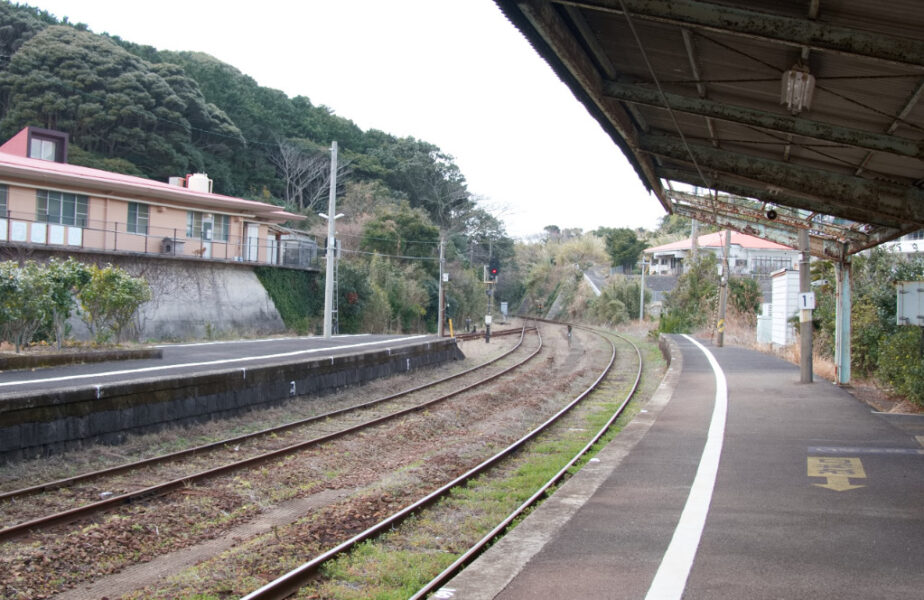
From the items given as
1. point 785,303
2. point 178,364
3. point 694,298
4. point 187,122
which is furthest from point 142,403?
point 694,298

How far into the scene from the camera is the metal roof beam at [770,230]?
16.6 meters

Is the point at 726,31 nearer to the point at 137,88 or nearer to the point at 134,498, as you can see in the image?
the point at 134,498

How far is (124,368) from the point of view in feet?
47.9

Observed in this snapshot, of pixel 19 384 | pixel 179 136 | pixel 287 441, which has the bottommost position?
pixel 287 441

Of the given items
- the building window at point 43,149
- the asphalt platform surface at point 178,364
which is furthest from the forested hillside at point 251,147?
the asphalt platform surface at point 178,364

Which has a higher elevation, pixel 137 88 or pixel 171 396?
pixel 137 88

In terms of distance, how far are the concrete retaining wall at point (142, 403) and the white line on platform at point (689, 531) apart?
308 inches

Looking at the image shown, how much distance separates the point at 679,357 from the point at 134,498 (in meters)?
19.9

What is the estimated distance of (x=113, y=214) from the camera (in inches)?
1072

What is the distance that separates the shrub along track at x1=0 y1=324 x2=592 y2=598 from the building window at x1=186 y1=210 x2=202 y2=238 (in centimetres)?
1970

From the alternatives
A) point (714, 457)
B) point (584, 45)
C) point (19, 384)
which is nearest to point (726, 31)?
point (584, 45)

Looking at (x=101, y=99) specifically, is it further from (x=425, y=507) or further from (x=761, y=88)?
(x=761, y=88)

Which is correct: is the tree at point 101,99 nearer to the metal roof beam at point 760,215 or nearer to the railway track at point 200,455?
the railway track at point 200,455

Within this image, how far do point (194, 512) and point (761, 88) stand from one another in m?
7.17
